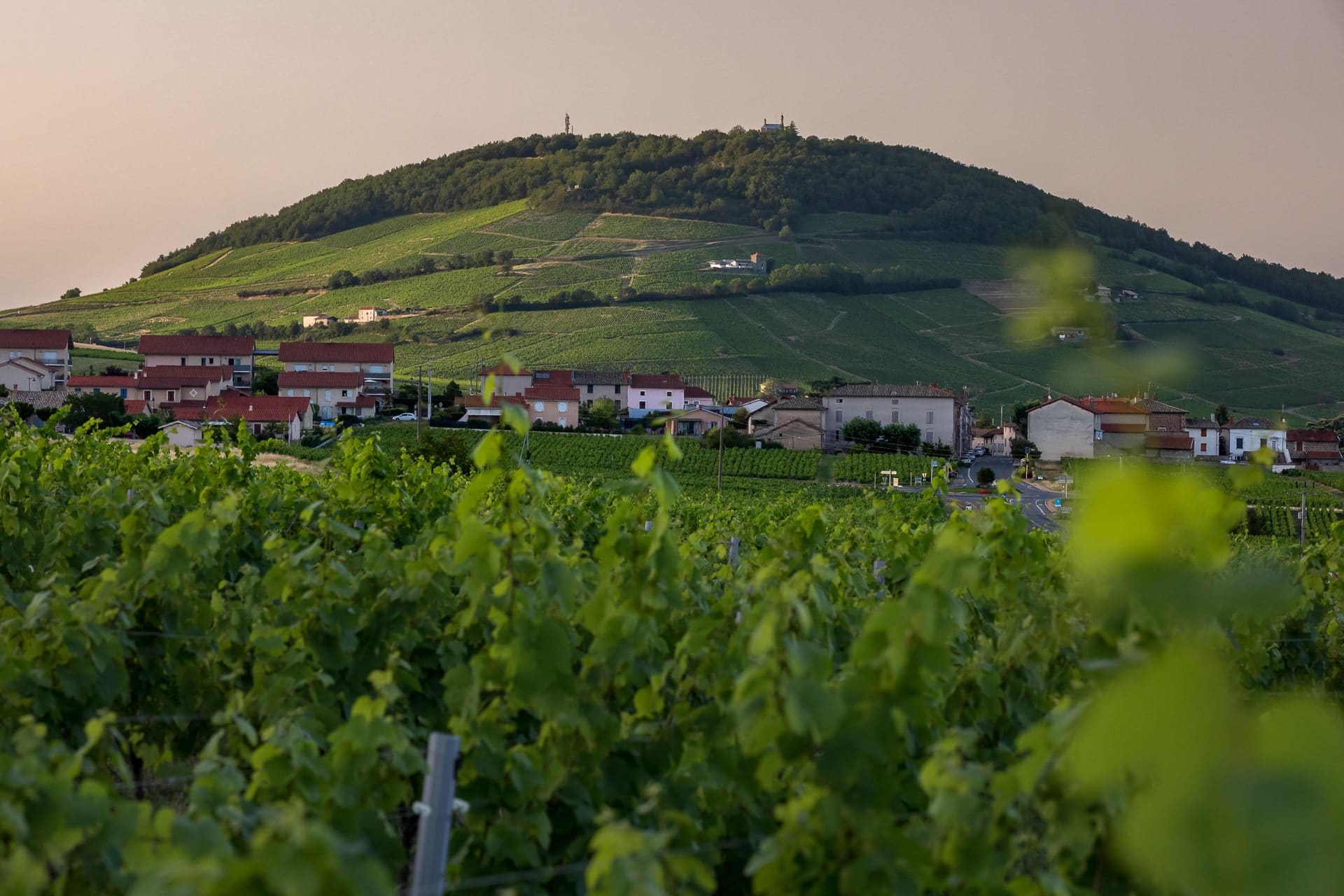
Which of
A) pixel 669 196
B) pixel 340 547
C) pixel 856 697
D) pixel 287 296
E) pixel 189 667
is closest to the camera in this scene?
pixel 856 697

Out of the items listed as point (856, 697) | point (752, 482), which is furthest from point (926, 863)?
point (752, 482)

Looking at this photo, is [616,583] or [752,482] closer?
[616,583]

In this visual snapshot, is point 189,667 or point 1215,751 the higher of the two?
point 1215,751

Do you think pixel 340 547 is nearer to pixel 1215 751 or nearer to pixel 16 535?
pixel 16 535

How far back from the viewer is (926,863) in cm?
257

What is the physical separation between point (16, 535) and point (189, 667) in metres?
2.32

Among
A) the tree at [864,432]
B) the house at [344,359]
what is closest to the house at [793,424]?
the tree at [864,432]

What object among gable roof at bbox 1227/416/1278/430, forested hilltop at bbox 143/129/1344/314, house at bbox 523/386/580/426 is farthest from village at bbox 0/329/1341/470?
forested hilltop at bbox 143/129/1344/314

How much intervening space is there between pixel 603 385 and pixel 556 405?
33.9 feet

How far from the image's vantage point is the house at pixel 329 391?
67.7 meters

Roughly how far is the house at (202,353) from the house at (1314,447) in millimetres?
65166

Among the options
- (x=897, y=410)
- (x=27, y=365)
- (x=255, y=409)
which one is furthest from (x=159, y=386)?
(x=897, y=410)

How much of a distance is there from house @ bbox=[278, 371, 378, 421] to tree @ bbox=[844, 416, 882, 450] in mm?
28909

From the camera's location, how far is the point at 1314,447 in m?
63.1
